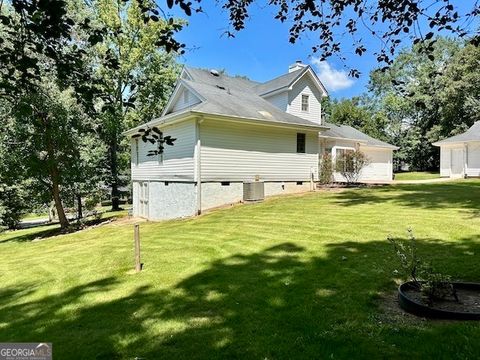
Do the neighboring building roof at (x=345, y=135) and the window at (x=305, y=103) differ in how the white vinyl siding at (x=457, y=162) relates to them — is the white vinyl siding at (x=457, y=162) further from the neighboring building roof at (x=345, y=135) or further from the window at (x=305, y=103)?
the window at (x=305, y=103)

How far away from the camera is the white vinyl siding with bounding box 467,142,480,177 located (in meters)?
26.0

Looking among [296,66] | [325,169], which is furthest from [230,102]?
[296,66]

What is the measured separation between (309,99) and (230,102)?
21.7ft

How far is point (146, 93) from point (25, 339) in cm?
2281

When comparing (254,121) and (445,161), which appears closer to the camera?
(254,121)

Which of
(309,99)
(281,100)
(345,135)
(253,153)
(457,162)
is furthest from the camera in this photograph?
(457,162)

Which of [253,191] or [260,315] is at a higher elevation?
[253,191]

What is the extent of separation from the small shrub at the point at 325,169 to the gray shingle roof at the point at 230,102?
85.0 inches

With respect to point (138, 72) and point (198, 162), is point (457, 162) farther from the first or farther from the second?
point (138, 72)

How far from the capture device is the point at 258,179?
16375mm

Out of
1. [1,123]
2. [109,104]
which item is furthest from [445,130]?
[109,104]

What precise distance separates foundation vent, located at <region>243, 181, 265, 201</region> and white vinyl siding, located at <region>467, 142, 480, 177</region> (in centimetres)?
1880

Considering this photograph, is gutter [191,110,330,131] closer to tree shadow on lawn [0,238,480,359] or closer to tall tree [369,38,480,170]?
tree shadow on lawn [0,238,480,359]

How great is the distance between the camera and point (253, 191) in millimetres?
15773
